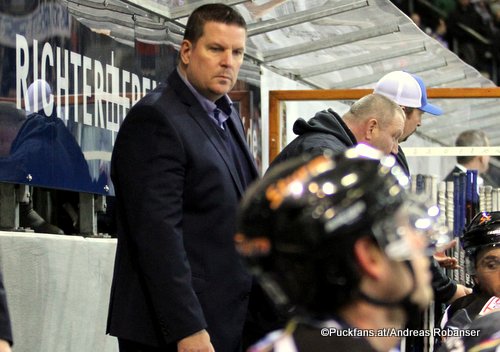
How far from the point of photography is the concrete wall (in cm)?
459

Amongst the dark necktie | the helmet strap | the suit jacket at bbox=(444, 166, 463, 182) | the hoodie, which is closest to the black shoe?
the hoodie

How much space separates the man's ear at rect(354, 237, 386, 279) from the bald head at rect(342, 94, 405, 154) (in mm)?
2933

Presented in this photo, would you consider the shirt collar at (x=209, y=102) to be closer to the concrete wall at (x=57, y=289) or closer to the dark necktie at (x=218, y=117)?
the dark necktie at (x=218, y=117)

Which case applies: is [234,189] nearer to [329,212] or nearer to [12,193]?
[12,193]

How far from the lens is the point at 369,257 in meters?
1.76

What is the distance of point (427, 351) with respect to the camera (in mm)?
5496

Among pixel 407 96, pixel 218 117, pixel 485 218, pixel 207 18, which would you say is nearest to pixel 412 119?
pixel 407 96

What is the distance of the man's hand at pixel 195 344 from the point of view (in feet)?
11.7

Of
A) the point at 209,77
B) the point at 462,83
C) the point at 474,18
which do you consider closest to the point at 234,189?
the point at 209,77

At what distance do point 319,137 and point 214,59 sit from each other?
671mm

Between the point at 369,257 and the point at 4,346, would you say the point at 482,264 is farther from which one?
the point at 369,257

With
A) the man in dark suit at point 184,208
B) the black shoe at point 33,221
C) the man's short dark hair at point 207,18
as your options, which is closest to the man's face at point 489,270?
the man in dark suit at point 184,208

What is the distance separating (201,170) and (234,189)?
0.46 feet

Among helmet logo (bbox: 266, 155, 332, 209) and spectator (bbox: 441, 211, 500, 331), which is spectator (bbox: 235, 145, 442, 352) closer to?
helmet logo (bbox: 266, 155, 332, 209)
